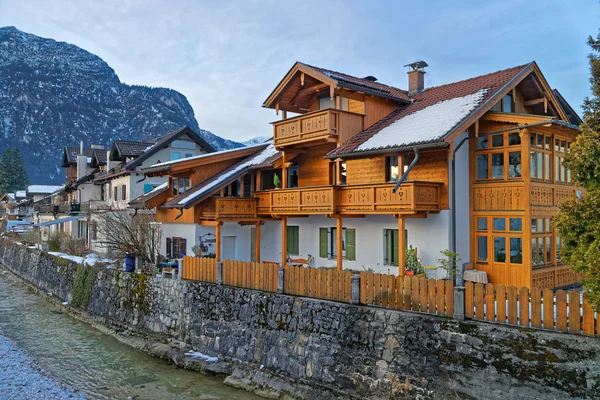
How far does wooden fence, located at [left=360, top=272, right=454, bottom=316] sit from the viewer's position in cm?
1273

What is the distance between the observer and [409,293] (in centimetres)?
1352

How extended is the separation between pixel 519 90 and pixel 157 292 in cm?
1949

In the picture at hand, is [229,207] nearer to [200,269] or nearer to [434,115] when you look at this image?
[200,269]

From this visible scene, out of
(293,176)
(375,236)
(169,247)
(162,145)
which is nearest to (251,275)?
(375,236)

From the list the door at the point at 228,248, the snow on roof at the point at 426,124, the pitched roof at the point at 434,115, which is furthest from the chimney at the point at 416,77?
the door at the point at 228,248

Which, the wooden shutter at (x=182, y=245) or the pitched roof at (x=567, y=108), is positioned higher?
the pitched roof at (x=567, y=108)

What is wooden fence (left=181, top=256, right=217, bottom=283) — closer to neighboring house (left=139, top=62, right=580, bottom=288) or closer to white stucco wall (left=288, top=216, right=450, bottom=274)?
neighboring house (left=139, top=62, right=580, bottom=288)

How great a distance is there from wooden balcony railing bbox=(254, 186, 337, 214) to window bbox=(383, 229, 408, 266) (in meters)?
2.95

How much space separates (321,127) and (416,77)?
7.48m

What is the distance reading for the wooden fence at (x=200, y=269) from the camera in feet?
66.3

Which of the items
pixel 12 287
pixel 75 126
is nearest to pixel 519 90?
pixel 12 287

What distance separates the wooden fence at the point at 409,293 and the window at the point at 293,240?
35.8ft

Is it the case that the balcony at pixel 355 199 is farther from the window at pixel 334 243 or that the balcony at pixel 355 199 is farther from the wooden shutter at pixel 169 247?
the wooden shutter at pixel 169 247

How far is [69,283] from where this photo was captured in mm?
30531
